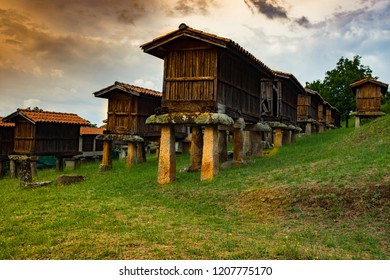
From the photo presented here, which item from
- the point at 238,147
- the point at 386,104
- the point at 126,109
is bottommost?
the point at 238,147

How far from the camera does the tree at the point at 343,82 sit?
42.3 meters

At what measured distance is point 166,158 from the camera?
1388 cm

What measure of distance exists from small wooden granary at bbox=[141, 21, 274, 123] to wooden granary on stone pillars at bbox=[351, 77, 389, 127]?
16.9 meters

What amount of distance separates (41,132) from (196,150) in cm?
1149

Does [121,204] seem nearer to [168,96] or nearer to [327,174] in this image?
[168,96]

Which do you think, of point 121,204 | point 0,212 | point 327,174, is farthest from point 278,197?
point 0,212

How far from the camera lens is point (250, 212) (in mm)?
9297

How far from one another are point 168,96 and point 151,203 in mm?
4883

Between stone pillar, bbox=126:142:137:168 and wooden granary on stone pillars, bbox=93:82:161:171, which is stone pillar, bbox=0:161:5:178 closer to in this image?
wooden granary on stone pillars, bbox=93:82:161:171

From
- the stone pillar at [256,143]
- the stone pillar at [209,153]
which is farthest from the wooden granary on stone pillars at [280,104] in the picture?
the stone pillar at [209,153]

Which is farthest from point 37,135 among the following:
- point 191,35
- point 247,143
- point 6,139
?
point 191,35

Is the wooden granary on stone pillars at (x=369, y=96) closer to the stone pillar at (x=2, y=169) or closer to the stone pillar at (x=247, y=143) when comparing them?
the stone pillar at (x=247, y=143)

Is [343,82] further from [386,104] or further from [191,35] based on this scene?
[191,35]

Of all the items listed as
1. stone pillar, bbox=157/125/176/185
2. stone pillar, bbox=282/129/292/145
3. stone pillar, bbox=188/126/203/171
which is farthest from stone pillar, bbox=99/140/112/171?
stone pillar, bbox=282/129/292/145
